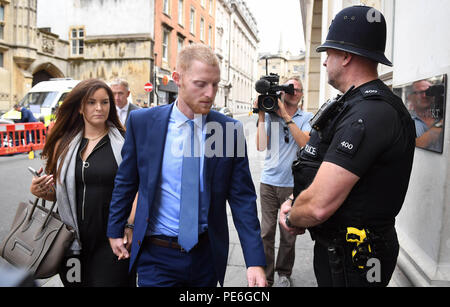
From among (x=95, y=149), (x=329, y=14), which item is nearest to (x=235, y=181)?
(x=95, y=149)

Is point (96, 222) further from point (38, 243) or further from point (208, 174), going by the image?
point (208, 174)

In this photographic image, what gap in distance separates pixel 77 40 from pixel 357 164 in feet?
92.7

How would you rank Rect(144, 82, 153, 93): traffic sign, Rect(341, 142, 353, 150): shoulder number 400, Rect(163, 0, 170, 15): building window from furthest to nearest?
1. Rect(163, 0, 170, 15): building window
2. Rect(144, 82, 153, 93): traffic sign
3. Rect(341, 142, 353, 150): shoulder number 400

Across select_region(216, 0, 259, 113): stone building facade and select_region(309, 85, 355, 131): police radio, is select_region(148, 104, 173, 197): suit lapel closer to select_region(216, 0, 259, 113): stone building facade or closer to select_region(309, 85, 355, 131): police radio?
select_region(309, 85, 355, 131): police radio

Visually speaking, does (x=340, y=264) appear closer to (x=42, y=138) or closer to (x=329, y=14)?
(x=329, y=14)

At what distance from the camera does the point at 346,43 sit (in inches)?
64.8

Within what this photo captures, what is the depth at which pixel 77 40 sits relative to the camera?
25.8m

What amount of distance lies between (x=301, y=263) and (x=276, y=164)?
124cm

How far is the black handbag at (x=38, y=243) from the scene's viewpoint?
2.20 metres

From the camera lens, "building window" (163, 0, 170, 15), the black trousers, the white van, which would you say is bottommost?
the black trousers

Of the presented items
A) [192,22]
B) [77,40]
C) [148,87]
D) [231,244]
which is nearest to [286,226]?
[231,244]

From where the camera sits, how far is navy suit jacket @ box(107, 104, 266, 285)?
1.91 metres

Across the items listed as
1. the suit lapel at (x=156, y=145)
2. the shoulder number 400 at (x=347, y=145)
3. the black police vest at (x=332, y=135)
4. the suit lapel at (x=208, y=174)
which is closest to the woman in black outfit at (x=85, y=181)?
the suit lapel at (x=156, y=145)

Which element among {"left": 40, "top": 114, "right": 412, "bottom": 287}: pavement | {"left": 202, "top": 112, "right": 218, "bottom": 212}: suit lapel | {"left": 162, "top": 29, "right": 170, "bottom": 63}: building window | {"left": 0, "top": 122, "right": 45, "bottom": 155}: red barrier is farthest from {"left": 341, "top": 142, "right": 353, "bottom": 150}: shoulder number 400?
{"left": 162, "top": 29, "right": 170, "bottom": 63}: building window
